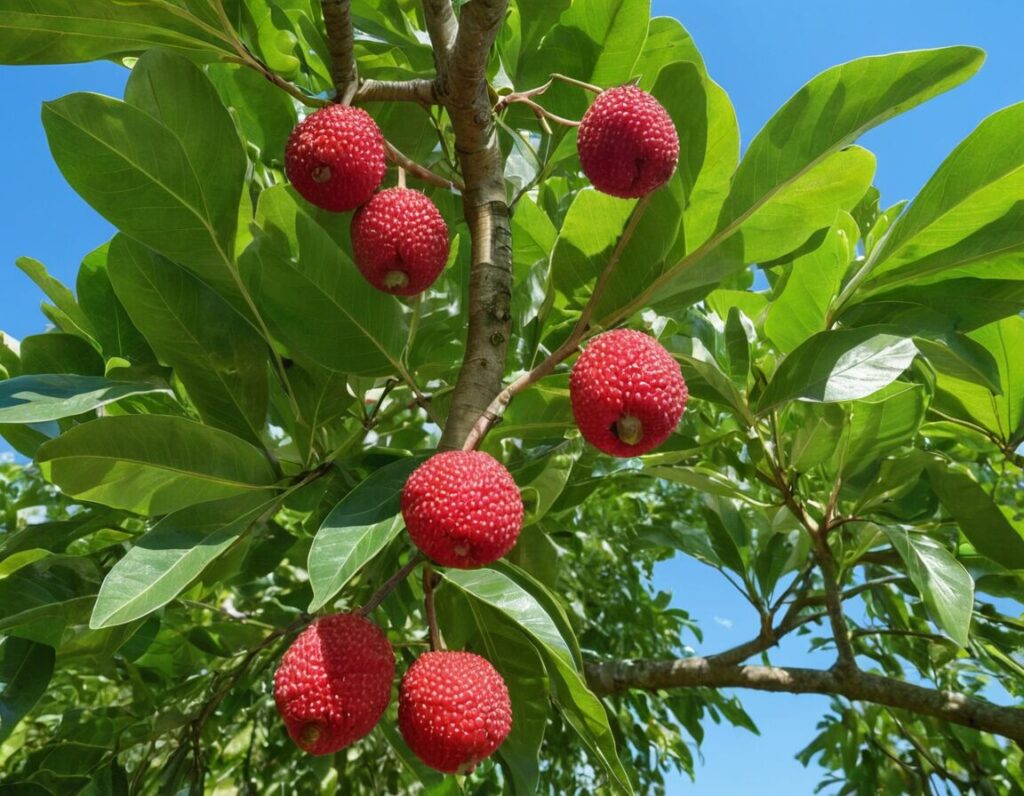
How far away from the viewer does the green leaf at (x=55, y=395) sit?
4.00 feet

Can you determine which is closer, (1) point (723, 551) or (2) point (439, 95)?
(2) point (439, 95)

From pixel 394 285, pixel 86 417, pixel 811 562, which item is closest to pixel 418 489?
pixel 394 285

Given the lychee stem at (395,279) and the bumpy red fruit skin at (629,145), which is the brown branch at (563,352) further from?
the lychee stem at (395,279)

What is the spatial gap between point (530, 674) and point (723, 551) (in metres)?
1.11

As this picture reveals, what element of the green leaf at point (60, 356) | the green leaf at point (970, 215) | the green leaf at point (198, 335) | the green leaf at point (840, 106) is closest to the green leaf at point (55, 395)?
the green leaf at point (198, 335)

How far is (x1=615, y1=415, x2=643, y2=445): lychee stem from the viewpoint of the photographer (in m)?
1.15

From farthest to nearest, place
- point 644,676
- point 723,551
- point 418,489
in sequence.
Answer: point 723,551, point 644,676, point 418,489

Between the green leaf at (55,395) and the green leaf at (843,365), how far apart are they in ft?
3.09

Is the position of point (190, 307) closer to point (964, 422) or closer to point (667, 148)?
point (667, 148)

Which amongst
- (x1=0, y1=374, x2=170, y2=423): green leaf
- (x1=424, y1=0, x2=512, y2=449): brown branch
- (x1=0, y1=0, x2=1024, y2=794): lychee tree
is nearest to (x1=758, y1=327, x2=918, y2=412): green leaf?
(x1=0, y1=0, x2=1024, y2=794): lychee tree

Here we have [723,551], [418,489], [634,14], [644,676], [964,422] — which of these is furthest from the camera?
[723,551]

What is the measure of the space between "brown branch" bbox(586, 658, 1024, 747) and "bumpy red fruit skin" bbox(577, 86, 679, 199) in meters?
1.34

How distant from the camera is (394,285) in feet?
4.49

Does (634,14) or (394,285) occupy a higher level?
(634,14)
